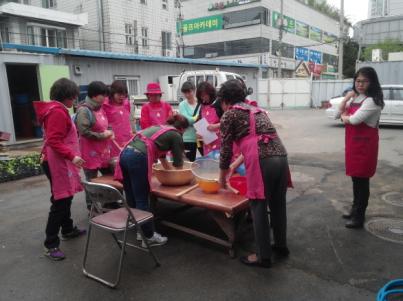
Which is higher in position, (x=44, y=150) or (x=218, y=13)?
(x=218, y=13)

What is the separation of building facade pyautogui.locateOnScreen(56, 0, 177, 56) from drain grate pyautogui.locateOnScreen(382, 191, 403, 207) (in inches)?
701

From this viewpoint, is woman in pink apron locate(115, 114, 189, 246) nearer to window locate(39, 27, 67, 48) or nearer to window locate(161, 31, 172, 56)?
window locate(39, 27, 67, 48)

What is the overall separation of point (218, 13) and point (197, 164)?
38016mm

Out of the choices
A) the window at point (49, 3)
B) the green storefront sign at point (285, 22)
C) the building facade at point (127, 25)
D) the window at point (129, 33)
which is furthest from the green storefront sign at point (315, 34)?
the window at point (49, 3)

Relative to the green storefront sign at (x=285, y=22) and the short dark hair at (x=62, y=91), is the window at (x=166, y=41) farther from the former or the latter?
the short dark hair at (x=62, y=91)

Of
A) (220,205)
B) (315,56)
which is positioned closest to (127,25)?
(220,205)

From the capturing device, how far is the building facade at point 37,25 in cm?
1585

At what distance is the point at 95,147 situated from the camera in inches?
165

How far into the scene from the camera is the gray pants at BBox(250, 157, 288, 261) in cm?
287

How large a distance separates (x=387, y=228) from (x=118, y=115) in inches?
145

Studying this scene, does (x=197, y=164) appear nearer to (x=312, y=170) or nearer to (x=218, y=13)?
(x=312, y=170)

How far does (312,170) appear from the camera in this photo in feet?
22.4

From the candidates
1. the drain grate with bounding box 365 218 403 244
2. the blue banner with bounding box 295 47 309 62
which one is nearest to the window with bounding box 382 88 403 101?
the drain grate with bounding box 365 218 403 244

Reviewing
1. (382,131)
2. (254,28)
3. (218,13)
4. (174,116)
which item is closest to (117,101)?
(174,116)
